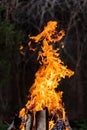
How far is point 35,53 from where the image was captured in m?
7.89

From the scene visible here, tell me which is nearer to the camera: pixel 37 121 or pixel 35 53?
pixel 37 121

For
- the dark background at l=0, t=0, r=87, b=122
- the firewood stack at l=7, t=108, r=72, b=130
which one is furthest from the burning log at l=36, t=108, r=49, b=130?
the dark background at l=0, t=0, r=87, b=122

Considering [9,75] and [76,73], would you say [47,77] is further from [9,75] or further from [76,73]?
[76,73]

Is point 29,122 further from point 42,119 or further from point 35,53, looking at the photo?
point 35,53

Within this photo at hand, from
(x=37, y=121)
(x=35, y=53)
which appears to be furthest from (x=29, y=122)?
(x=35, y=53)

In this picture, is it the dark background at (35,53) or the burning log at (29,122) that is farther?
the dark background at (35,53)

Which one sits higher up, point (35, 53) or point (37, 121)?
point (35, 53)

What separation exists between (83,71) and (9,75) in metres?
1.55

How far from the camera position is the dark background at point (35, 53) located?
776 cm

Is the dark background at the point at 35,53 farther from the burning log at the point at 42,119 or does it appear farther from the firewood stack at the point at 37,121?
the burning log at the point at 42,119

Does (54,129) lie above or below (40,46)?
below

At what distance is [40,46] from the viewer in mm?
7852

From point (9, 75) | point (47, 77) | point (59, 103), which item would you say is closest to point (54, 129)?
point (59, 103)

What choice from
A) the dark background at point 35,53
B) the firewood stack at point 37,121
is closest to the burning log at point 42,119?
the firewood stack at point 37,121
